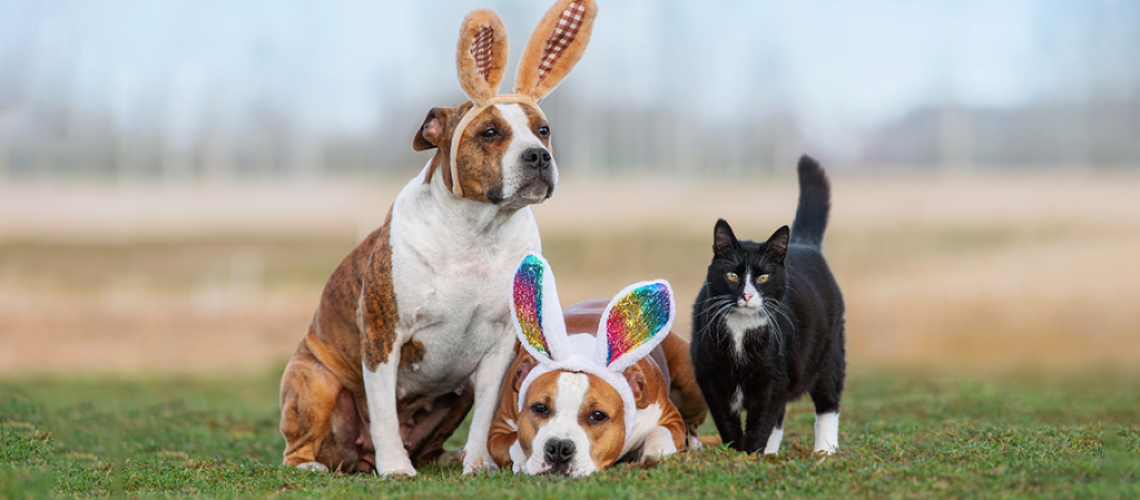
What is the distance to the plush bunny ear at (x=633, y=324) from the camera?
18.3ft

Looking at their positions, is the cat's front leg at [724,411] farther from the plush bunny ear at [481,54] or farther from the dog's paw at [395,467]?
the plush bunny ear at [481,54]

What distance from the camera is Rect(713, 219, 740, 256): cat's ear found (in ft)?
18.4

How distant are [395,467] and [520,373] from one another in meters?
0.95

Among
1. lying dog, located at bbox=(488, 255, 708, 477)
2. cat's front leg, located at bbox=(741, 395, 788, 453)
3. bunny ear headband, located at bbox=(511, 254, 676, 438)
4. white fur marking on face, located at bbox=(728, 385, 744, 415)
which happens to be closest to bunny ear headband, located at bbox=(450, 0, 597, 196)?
bunny ear headband, located at bbox=(511, 254, 676, 438)

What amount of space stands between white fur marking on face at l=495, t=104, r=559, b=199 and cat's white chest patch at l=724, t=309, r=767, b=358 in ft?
4.10

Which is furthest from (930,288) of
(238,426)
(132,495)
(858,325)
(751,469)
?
(132,495)

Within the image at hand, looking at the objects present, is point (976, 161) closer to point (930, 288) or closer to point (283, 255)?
point (930, 288)

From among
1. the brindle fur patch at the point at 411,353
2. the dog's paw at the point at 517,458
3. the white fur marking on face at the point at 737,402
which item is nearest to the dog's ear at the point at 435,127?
the brindle fur patch at the point at 411,353

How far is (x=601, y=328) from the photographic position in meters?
5.57

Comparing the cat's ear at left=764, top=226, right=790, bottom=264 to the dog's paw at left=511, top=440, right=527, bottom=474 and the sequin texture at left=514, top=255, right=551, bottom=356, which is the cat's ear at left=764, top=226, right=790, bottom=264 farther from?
the dog's paw at left=511, top=440, right=527, bottom=474

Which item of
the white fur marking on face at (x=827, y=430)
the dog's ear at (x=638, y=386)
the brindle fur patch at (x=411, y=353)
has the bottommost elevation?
the white fur marking on face at (x=827, y=430)

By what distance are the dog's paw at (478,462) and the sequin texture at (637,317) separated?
3.38ft

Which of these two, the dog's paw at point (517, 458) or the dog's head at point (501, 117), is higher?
the dog's head at point (501, 117)

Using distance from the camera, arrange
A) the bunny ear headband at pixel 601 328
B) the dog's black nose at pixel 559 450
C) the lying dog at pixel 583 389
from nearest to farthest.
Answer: the dog's black nose at pixel 559 450 < the lying dog at pixel 583 389 < the bunny ear headband at pixel 601 328
